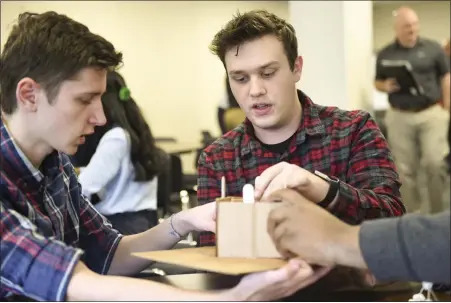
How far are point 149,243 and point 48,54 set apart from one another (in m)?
0.55

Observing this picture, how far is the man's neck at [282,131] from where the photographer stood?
196cm

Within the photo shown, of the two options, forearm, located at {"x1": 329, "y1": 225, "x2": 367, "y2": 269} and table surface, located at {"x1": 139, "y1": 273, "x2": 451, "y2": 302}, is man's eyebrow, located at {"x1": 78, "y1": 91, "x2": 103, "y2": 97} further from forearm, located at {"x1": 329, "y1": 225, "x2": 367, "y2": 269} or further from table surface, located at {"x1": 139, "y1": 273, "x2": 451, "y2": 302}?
forearm, located at {"x1": 329, "y1": 225, "x2": 367, "y2": 269}

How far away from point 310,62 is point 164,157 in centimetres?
141

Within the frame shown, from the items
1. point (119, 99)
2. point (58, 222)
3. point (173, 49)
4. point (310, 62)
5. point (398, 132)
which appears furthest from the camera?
point (173, 49)

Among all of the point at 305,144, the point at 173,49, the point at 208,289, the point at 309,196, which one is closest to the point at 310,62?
the point at 305,144

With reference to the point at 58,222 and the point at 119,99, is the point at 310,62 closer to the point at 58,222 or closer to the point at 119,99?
the point at 119,99

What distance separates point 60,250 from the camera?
3.99 feet

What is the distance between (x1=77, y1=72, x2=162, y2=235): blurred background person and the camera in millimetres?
3121

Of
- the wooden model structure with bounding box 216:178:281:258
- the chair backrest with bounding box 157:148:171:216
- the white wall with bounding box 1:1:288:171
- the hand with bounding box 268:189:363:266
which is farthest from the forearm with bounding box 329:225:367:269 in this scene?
the white wall with bounding box 1:1:288:171

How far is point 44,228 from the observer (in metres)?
1.36

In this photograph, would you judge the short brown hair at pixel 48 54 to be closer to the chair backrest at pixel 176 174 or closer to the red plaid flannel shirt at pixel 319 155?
the red plaid flannel shirt at pixel 319 155

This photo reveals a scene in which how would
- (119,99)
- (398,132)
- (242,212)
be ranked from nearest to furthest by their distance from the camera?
(242,212) → (119,99) → (398,132)

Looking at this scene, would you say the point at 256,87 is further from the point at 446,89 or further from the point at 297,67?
the point at 446,89

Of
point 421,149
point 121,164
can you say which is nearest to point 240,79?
point 121,164
